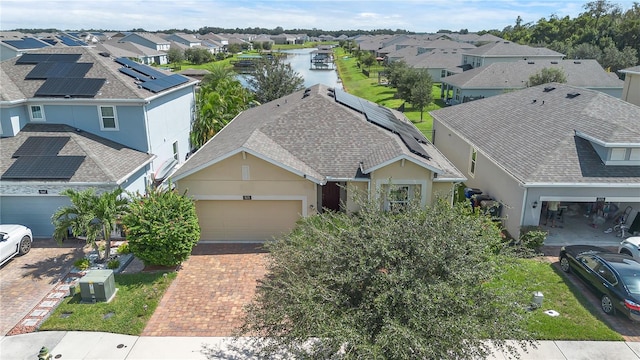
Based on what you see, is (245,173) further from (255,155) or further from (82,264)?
(82,264)

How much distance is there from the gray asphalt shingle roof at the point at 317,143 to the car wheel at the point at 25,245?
6003 millimetres

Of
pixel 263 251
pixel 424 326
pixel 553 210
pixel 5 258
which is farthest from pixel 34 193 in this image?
pixel 553 210

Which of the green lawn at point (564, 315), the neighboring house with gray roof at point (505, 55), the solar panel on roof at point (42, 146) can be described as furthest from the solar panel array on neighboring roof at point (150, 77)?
the neighboring house with gray roof at point (505, 55)

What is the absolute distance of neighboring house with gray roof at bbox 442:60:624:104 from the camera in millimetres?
43062

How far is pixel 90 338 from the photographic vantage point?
11656 millimetres

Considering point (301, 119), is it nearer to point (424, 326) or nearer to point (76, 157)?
point (76, 157)

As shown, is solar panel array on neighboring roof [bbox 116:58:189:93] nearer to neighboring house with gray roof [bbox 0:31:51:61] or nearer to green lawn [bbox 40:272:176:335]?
green lawn [bbox 40:272:176:335]

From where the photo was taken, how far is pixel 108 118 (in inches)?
801

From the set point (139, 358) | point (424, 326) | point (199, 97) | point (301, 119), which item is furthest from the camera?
point (199, 97)

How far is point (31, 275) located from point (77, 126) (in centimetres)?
812

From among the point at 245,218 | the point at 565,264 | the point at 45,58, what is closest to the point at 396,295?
the point at 565,264

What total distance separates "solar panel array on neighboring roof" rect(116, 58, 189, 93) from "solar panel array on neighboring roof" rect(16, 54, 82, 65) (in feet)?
7.80

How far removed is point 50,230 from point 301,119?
38.7 ft

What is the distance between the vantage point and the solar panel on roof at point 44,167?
1694cm
